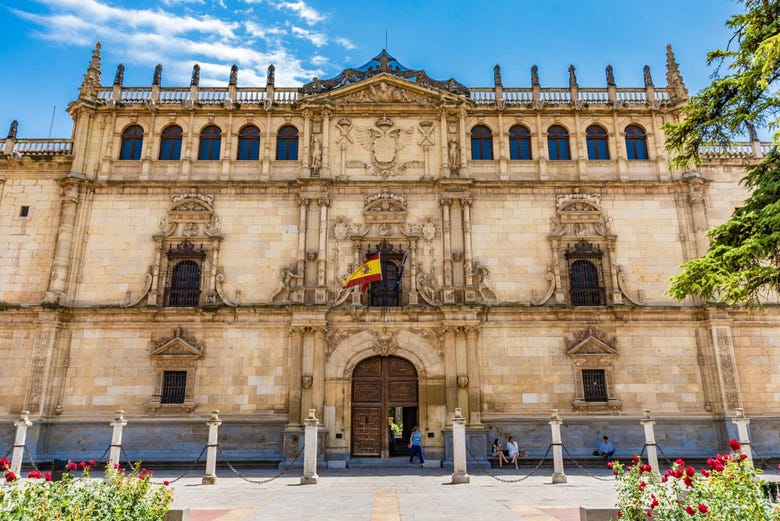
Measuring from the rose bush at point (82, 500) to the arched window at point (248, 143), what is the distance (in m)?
19.2

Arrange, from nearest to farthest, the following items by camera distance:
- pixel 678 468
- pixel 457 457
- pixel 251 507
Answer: pixel 678 468
pixel 251 507
pixel 457 457

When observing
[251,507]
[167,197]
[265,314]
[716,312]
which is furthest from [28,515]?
[716,312]

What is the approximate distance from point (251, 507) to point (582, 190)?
65.6ft

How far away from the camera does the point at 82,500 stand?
7836 mm

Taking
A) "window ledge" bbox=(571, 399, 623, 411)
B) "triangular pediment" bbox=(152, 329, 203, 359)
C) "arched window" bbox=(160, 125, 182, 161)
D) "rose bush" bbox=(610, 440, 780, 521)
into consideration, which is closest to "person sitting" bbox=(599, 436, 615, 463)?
"window ledge" bbox=(571, 399, 623, 411)

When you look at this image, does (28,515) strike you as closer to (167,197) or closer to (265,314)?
(265,314)

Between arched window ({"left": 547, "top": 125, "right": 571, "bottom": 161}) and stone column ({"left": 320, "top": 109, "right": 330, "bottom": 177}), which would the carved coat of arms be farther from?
arched window ({"left": 547, "top": 125, "right": 571, "bottom": 161})

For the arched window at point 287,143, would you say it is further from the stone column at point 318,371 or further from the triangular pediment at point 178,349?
the triangular pediment at point 178,349

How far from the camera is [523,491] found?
15414 mm

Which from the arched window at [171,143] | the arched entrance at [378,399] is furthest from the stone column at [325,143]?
the arched entrance at [378,399]

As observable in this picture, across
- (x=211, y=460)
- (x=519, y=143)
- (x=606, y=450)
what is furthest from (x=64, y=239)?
(x=606, y=450)

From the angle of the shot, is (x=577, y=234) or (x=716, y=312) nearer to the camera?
(x=716, y=312)

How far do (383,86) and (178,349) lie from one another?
1560 cm

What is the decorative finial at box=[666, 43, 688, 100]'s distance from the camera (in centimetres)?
2680
